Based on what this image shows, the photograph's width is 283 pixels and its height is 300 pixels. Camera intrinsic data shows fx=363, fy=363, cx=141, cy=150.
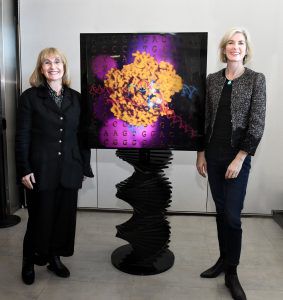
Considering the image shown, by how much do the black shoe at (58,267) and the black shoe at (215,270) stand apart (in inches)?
38.3

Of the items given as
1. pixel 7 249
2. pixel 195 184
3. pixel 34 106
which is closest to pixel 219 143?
pixel 34 106

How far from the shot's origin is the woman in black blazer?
7.71 feet

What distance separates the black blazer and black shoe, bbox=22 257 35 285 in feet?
1.83

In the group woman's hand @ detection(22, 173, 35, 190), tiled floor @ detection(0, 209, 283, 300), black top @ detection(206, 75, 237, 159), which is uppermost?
black top @ detection(206, 75, 237, 159)

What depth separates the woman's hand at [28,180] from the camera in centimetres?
234

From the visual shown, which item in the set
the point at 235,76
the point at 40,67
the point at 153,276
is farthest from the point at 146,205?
the point at 40,67

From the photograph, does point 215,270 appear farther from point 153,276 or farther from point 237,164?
point 237,164

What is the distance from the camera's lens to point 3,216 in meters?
3.57

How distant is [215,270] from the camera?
2.60 metres

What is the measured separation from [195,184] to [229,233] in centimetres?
155

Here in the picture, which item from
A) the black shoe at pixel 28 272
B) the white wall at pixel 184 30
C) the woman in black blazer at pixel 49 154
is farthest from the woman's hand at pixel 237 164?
the white wall at pixel 184 30

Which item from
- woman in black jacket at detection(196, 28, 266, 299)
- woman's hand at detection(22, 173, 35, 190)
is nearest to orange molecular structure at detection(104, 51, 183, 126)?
woman in black jacket at detection(196, 28, 266, 299)

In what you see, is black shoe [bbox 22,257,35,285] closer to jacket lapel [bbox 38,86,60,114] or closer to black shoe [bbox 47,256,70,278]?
black shoe [bbox 47,256,70,278]

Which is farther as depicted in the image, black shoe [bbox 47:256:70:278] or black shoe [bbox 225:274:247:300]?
black shoe [bbox 47:256:70:278]
